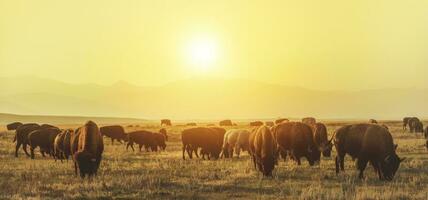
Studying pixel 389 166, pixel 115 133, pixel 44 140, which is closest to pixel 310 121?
pixel 115 133

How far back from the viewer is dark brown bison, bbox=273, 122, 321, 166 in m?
25.7

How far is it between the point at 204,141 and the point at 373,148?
53.3ft

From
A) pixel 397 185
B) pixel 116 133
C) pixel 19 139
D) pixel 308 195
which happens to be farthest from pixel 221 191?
pixel 116 133

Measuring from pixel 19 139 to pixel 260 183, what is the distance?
2325cm

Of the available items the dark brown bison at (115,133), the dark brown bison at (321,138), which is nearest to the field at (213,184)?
the dark brown bison at (321,138)

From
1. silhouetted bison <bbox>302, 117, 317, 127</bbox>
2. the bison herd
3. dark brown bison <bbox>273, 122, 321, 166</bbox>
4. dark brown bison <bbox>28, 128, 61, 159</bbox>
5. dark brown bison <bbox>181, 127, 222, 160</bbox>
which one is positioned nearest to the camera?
the bison herd

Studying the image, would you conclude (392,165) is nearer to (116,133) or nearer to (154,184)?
(154,184)

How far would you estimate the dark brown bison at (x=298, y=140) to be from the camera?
84.3 ft

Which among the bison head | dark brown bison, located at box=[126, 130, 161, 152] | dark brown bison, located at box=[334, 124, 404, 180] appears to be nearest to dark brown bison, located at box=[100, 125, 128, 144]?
dark brown bison, located at box=[126, 130, 161, 152]

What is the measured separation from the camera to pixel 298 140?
1011 inches

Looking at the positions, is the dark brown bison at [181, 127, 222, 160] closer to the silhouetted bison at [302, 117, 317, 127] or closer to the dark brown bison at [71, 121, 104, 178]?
the silhouetted bison at [302, 117, 317, 127]

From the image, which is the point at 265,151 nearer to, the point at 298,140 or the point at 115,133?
the point at 298,140

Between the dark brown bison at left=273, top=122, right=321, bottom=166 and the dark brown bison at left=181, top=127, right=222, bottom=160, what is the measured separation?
26.6ft

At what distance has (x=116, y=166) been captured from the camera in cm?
2611
